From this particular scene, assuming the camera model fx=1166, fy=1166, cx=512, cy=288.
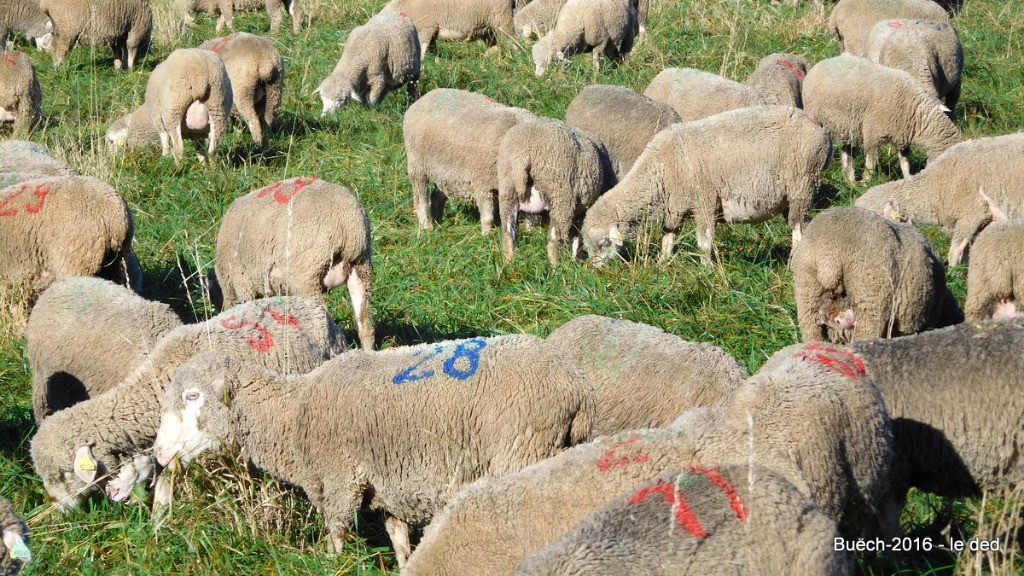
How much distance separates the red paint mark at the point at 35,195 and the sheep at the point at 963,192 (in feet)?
19.4

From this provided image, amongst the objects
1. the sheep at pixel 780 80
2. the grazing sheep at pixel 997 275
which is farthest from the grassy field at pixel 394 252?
the grazing sheep at pixel 997 275

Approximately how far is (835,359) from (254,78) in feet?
28.0

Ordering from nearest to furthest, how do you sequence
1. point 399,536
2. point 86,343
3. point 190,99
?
1. point 399,536
2. point 86,343
3. point 190,99

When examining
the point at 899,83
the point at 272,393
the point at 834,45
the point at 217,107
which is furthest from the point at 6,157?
the point at 834,45

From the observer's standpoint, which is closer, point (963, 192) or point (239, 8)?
point (963, 192)

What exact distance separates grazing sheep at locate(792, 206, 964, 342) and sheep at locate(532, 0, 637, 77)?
8.13m

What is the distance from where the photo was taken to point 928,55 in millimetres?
13008

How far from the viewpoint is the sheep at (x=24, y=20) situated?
1523 centimetres

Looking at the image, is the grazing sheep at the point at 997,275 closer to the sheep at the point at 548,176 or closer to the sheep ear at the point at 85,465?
the sheep at the point at 548,176

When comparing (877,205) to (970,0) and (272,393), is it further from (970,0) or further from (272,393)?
(970,0)

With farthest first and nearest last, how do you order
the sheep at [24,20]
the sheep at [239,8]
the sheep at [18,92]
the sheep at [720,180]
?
the sheep at [239,8] < the sheep at [24,20] < the sheep at [18,92] < the sheep at [720,180]

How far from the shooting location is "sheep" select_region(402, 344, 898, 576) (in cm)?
404

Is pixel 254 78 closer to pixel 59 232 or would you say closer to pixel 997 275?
pixel 59 232

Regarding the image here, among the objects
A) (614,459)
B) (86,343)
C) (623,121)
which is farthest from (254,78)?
(614,459)
